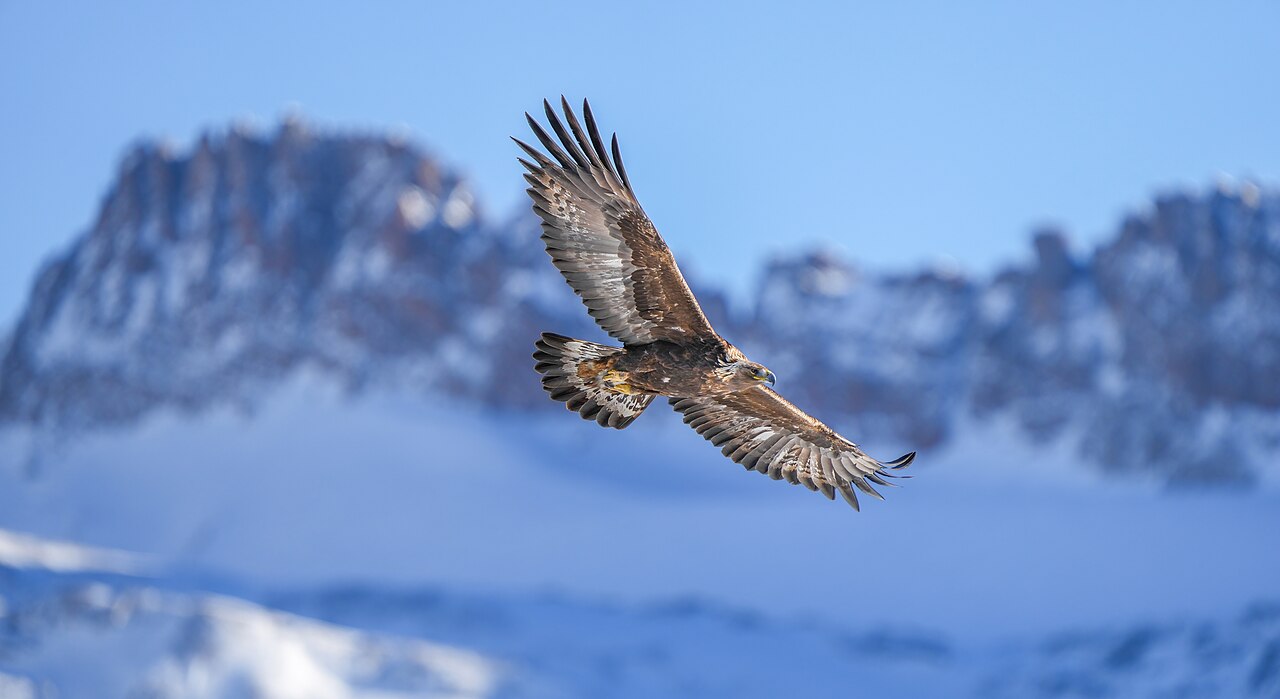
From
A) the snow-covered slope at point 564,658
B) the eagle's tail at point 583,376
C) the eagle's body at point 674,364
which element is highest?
the snow-covered slope at point 564,658

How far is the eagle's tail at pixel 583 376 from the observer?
17547 mm

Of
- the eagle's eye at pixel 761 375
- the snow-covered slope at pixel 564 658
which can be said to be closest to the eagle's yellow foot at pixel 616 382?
the eagle's eye at pixel 761 375

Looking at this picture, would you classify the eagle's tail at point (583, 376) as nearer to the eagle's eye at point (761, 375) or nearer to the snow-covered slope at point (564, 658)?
the eagle's eye at point (761, 375)

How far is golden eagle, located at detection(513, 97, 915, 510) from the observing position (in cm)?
1644

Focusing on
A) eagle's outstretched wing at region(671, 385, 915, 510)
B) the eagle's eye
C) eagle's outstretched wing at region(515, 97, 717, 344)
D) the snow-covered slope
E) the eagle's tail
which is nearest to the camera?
eagle's outstretched wing at region(515, 97, 717, 344)

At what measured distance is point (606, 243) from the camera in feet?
55.4

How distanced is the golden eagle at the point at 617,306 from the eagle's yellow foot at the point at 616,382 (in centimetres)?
1

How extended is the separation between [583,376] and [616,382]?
36 cm

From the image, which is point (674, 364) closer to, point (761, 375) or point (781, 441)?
point (761, 375)

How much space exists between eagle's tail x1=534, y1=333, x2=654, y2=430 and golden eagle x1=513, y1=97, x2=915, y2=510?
1cm

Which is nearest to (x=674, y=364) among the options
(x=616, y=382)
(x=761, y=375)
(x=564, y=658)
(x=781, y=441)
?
(x=616, y=382)

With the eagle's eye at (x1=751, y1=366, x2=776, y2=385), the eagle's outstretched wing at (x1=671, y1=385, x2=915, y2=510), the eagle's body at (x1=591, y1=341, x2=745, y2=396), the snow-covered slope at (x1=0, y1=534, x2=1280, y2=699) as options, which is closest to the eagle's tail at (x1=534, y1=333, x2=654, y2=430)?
the eagle's body at (x1=591, y1=341, x2=745, y2=396)

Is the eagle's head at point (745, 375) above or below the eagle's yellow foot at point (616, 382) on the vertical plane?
above

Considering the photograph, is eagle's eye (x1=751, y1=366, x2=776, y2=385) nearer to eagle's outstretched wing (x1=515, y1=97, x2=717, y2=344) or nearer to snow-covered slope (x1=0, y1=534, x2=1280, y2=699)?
eagle's outstretched wing (x1=515, y1=97, x2=717, y2=344)
